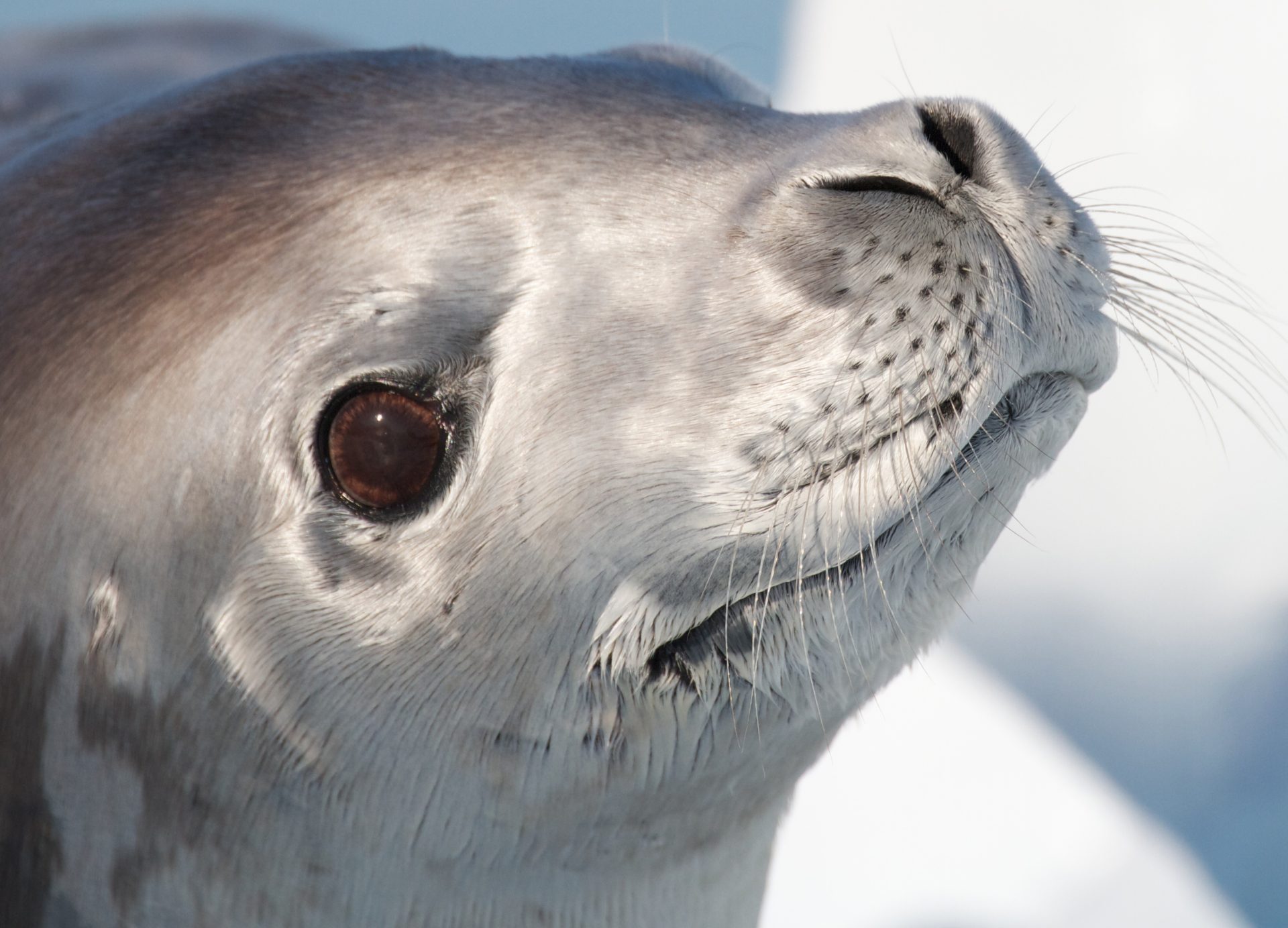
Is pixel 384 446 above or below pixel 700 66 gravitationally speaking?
below

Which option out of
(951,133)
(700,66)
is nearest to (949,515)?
(951,133)

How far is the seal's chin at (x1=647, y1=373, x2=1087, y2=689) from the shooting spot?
1249mm

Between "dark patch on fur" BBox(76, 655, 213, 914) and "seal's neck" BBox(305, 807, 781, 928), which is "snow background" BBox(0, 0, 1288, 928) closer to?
"seal's neck" BBox(305, 807, 781, 928)

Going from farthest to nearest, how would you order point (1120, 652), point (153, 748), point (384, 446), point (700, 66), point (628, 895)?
point (1120, 652)
point (700, 66)
point (628, 895)
point (153, 748)
point (384, 446)

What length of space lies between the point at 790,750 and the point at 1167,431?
2322 mm

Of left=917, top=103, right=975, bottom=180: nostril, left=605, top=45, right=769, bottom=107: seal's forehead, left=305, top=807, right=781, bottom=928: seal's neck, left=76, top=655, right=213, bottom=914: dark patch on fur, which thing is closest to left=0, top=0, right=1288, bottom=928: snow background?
left=605, top=45, right=769, bottom=107: seal's forehead

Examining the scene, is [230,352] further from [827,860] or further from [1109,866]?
[1109,866]

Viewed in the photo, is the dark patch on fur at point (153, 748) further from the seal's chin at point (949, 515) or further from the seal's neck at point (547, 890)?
the seal's chin at point (949, 515)

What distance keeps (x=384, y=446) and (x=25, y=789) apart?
0.55m

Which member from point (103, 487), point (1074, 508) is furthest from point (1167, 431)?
point (103, 487)

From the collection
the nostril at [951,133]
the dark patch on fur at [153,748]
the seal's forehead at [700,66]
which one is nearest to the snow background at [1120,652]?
the seal's forehead at [700,66]

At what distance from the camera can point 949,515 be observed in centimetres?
127

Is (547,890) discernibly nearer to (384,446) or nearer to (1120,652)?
(384,446)

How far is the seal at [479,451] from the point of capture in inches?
47.8
